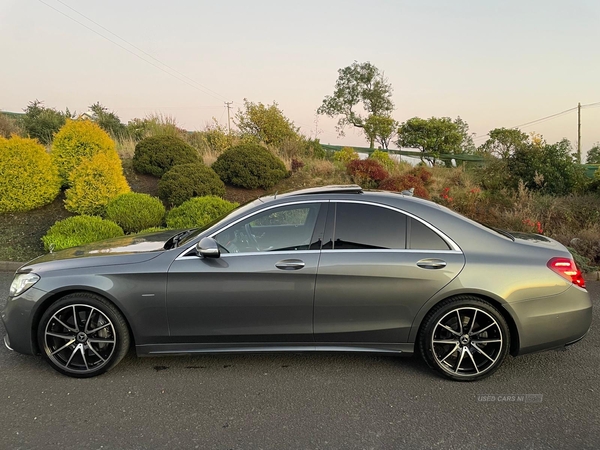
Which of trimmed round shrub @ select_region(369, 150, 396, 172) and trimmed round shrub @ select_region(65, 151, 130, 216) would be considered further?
trimmed round shrub @ select_region(369, 150, 396, 172)

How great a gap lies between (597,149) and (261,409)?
32781 millimetres

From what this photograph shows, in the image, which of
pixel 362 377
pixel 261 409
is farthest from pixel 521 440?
pixel 261 409

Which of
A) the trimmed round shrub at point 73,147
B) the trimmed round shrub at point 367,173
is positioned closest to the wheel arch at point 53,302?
the trimmed round shrub at point 73,147

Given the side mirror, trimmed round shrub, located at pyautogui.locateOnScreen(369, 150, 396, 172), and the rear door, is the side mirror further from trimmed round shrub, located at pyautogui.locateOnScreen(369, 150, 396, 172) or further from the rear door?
trimmed round shrub, located at pyautogui.locateOnScreen(369, 150, 396, 172)

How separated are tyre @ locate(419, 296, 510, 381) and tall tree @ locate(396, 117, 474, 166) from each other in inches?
858

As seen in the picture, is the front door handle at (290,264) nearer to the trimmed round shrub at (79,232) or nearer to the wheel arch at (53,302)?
the wheel arch at (53,302)

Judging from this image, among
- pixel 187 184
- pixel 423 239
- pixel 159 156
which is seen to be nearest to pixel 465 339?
pixel 423 239

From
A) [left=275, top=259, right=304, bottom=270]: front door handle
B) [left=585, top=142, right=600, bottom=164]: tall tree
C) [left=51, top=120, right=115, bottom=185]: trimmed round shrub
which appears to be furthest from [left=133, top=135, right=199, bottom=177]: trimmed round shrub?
[left=585, top=142, right=600, bottom=164]: tall tree

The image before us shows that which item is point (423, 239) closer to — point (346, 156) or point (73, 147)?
point (73, 147)

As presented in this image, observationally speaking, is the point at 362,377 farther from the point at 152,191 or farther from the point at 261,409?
the point at 152,191

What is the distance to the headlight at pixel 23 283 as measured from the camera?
3.12 metres

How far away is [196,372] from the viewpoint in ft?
10.7

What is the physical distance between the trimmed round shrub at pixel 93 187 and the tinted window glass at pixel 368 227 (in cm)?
657

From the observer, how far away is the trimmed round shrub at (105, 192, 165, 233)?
7.56 meters
